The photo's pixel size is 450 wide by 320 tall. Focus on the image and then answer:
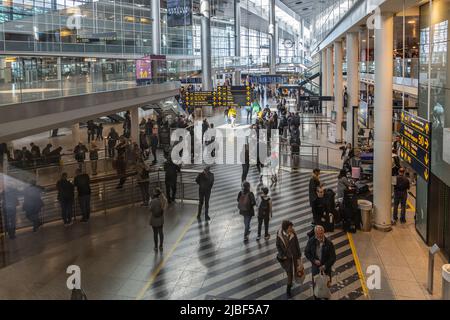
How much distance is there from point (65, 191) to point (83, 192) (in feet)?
1.92

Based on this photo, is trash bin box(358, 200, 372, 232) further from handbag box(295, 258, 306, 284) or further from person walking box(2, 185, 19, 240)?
person walking box(2, 185, 19, 240)

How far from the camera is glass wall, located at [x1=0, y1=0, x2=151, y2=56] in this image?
3148 centimetres

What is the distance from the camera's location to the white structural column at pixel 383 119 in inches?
443

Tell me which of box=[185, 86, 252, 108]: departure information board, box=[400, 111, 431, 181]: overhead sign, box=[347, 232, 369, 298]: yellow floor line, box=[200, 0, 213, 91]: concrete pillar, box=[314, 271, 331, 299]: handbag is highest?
box=[200, 0, 213, 91]: concrete pillar

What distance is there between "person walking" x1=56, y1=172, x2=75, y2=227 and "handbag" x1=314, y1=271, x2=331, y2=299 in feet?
23.7

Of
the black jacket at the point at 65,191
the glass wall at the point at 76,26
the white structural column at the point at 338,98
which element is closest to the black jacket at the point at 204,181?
the black jacket at the point at 65,191

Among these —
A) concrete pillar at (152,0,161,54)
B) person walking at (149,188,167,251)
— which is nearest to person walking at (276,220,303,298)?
person walking at (149,188,167,251)

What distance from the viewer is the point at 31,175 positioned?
13.6 m

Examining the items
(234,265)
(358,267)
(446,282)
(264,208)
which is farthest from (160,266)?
(446,282)

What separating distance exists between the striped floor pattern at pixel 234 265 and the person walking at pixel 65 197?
332cm

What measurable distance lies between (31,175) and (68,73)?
459 centimetres

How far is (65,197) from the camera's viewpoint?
1152 cm

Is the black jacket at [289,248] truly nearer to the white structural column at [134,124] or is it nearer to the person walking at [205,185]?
the person walking at [205,185]

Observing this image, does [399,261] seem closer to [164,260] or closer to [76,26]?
[164,260]
